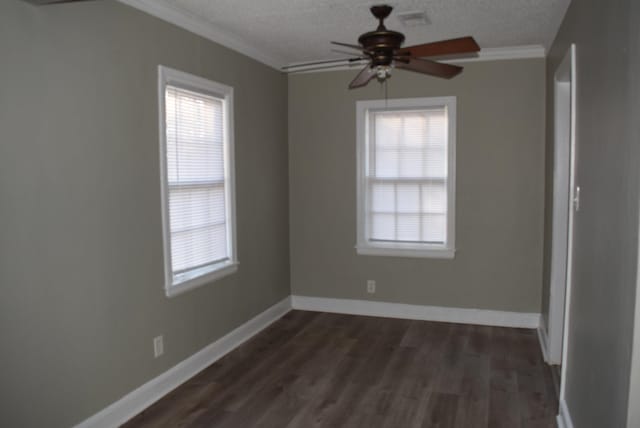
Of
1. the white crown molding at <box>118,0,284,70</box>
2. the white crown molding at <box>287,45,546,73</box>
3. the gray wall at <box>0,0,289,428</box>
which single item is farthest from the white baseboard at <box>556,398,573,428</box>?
the white crown molding at <box>118,0,284,70</box>

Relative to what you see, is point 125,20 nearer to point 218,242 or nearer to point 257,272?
point 218,242

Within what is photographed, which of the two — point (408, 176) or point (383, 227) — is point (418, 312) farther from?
point (408, 176)

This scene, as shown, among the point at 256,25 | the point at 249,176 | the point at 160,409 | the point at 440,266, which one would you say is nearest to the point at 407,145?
the point at 440,266

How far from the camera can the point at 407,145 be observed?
16.9ft

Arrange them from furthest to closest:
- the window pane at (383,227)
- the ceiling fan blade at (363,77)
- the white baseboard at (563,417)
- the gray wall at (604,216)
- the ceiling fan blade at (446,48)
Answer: the window pane at (383,227), the ceiling fan blade at (363,77), the white baseboard at (563,417), the ceiling fan blade at (446,48), the gray wall at (604,216)

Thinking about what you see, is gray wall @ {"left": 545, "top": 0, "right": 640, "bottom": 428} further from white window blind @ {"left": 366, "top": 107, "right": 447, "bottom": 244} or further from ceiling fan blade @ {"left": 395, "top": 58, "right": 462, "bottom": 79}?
Answer: white window blind @ {"left": 366, "top": 107, "right": 447, "bottom": 244}

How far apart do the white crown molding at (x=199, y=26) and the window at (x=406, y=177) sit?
1204 millimetres

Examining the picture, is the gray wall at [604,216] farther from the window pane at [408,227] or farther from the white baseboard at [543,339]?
the window pane at [408,227]

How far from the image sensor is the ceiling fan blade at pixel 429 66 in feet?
9.53

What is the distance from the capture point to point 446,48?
268 centimetres

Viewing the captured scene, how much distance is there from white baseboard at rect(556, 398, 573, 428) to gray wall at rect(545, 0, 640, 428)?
0.06 meters

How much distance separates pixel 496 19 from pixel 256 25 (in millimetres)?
1724

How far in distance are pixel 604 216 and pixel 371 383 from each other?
209 centimetres

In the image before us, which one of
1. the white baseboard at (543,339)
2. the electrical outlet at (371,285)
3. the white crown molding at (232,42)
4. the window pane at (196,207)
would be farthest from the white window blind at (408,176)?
the window pane at (196,207)
